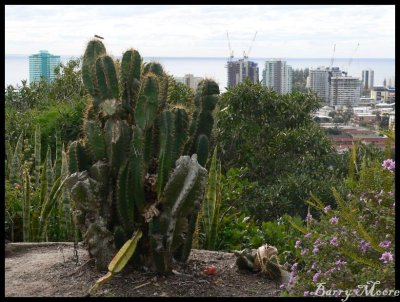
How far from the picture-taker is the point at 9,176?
749 centimetres

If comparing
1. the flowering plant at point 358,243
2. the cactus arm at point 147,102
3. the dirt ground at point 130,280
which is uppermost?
the cactus arm at point 147,102

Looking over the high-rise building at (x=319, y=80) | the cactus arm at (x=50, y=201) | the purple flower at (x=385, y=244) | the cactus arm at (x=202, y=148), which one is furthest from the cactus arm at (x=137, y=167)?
the high-rise building at (x=319, y=80)

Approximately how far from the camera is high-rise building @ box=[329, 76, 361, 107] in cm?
1582

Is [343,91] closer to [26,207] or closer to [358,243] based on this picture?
[26,207]

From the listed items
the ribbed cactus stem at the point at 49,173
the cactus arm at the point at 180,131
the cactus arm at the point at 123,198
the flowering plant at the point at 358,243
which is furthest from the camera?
the ribbed cactus stem at the point at 49,173

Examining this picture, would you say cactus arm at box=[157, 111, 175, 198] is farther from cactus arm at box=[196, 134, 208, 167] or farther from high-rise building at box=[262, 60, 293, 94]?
high-rise building at box=[262, 60, 293, 94]

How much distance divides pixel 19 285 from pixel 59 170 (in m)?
2.33

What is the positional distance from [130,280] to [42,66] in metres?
12.0

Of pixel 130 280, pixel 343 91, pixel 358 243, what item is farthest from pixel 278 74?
pixel 358 243

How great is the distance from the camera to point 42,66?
16.0 m

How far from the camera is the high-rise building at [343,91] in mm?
15820

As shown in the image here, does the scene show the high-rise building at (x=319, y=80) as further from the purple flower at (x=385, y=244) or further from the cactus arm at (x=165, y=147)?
the purple flower at (x=385, y=244)

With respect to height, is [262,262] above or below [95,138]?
below

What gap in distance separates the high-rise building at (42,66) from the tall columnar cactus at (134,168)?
10537 millimetres
